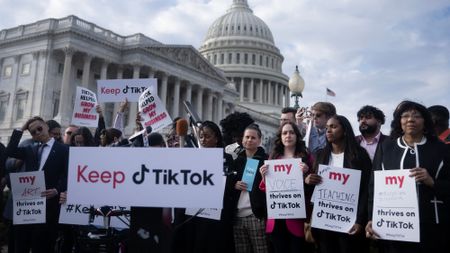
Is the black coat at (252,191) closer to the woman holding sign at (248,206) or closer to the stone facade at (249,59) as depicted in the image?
the woman holding sign at (248,206)

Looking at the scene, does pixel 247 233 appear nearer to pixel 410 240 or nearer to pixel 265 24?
pixel 410 240

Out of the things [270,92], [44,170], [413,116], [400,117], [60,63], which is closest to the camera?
[413,116]

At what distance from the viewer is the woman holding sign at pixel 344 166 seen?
527 centimetres

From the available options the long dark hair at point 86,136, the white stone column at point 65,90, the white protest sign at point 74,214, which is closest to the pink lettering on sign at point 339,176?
the white protest sign at point 74,214

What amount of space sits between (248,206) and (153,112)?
9.20ft

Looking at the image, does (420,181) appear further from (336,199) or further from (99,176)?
(99,176)

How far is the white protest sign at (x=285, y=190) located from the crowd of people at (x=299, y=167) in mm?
108

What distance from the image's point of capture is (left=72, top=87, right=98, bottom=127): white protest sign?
9.93 meters

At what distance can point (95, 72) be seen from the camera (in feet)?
163

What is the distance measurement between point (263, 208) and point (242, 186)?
374 millimetres

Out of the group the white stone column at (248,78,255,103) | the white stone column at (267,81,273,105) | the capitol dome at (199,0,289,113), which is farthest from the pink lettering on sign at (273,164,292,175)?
the white stone column at (267,81,273,105)

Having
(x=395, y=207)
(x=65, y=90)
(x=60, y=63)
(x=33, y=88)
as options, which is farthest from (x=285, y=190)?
(x=60, y=63)

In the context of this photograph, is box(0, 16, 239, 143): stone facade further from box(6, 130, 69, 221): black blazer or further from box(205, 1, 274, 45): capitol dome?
box(205, 1, 274, 45): capitol dome

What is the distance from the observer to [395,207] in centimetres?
478
